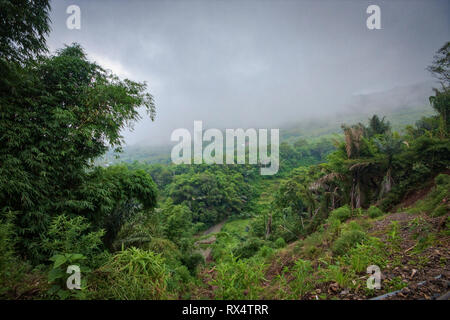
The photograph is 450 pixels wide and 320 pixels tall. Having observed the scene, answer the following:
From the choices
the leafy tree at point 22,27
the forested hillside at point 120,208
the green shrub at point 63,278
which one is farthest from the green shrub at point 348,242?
the leafy tree at point 22,27

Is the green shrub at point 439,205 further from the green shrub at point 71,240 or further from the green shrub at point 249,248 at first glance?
the green shrub at point 249,248

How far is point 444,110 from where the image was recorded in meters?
8.87

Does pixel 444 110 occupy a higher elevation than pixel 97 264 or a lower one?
higher

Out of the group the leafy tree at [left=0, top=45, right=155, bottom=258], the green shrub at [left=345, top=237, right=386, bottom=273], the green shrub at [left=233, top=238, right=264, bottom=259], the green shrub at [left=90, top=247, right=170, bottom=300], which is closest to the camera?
the green shrub at [left=90, top=247, right=170, bottom=300]

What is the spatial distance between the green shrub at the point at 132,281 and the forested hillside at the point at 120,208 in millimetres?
20

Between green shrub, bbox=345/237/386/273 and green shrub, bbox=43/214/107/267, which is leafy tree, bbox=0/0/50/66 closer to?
green shrub, bbox=43/214/107/267

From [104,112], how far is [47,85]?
145 centimetres

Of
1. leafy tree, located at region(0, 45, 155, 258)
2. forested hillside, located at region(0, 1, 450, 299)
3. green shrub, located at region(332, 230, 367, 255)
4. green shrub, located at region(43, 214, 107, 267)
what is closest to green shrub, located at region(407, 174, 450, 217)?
forested hillside, located at region(0, 1, 450, 299)

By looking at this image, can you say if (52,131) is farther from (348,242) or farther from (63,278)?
(348,242)

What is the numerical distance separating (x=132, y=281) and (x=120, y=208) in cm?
387

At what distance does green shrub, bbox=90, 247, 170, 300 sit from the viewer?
2.40m

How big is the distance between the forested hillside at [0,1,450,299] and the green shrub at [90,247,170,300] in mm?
20

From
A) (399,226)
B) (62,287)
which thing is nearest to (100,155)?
(62,287)
